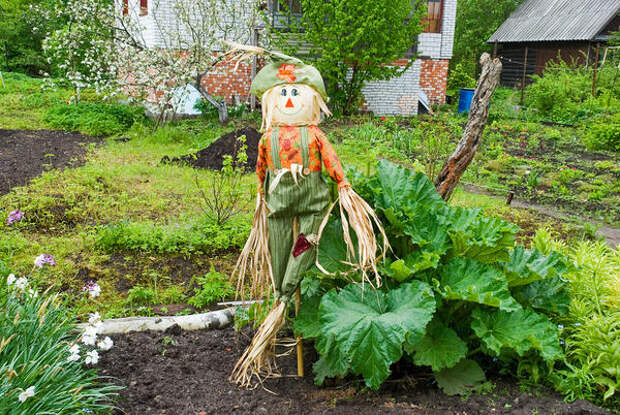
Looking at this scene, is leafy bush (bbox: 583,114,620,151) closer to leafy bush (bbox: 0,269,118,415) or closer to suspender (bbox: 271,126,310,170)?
suspender (bbox: 271,126,310,170)

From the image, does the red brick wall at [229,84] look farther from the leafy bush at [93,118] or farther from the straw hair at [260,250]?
the straw hair at [260,250]

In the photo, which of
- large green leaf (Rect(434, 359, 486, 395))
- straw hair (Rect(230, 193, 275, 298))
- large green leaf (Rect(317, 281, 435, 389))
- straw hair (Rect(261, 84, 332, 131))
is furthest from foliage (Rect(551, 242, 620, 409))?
straw hair (Rect(261, 84, 332, 131))

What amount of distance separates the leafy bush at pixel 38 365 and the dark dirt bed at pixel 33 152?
4.47 m

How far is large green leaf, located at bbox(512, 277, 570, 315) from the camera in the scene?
3104 millimetres

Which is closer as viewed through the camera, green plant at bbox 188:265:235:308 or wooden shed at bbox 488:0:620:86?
green plant at bbox 188:265:235:308

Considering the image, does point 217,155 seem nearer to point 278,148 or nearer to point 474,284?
point 278,148

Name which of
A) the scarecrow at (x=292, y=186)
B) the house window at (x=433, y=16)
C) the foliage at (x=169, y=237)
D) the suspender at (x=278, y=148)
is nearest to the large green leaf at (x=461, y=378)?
the scarecrow at (x=292, y=186)

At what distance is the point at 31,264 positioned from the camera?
15.3ft

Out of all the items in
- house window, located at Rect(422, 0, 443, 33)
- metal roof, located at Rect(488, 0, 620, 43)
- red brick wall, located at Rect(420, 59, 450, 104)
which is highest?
metal roof, located at Rect(488, 0, 620, 43)

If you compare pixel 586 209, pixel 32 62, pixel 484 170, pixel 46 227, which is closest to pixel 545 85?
pixel 484 170

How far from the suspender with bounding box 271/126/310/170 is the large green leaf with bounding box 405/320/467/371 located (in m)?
1.09

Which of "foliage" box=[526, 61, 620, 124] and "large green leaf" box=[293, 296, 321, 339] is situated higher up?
"foliage" box=[526, 61, 620, 124]

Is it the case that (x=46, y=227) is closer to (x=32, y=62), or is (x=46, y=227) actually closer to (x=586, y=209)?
(x=586, y=209)

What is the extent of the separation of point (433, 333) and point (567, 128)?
13122mm
